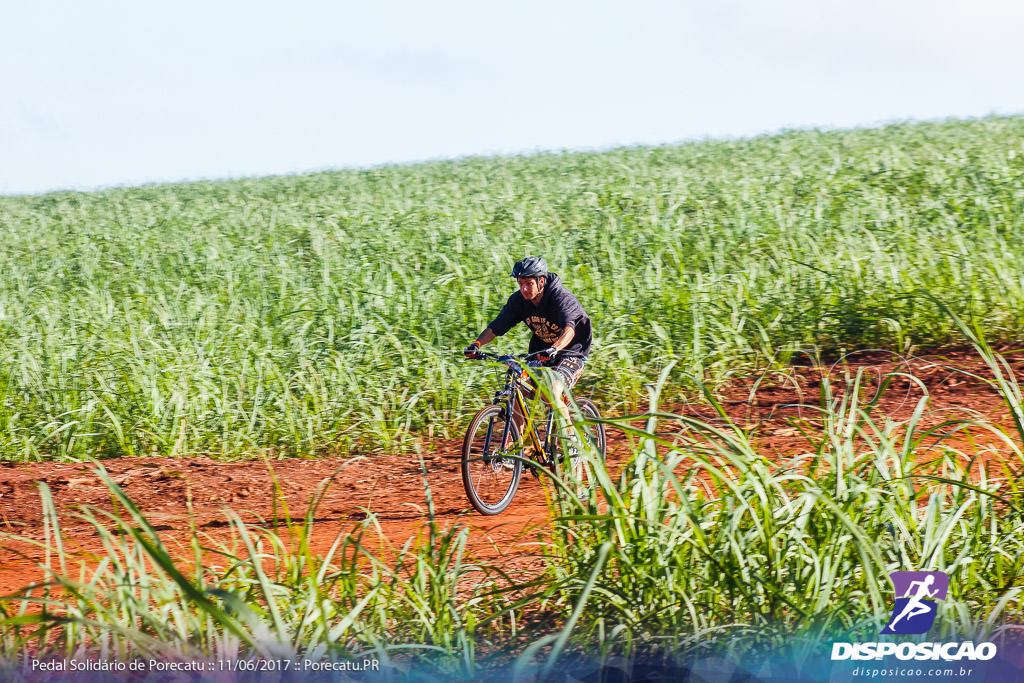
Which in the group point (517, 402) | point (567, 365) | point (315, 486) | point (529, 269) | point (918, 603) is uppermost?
point (529, 269)

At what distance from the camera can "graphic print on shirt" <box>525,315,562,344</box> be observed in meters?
6.81

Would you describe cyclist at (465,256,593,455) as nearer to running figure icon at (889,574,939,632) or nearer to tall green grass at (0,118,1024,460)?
tall green grass at (0,118,1024,460)

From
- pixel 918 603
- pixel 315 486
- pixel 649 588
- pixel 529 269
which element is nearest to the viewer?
pixel 918 603

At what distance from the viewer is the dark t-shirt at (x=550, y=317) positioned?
21.9 ft

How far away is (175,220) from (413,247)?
10.8 m

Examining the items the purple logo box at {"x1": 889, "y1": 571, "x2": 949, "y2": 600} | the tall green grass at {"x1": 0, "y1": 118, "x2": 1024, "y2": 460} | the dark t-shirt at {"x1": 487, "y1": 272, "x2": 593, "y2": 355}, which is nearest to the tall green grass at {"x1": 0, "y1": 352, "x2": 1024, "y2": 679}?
the purple logo box at {"x1": 889, "y1": 571, "x2": 949, "y2": 600}

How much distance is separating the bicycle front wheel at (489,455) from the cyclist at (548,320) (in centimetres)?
14

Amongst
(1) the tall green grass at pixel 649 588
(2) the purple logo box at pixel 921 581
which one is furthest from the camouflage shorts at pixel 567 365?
(2) the purple logo box at pixel 921 581

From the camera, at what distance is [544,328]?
6.87 m

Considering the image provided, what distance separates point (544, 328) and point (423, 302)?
12.8ft

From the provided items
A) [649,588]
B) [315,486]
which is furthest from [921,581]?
[315,486]

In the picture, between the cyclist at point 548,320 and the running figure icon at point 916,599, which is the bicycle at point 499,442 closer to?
the cyclist at point 548,320

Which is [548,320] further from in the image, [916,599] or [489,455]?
[916,599]

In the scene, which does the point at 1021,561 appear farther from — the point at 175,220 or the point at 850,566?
the point at 175,220
